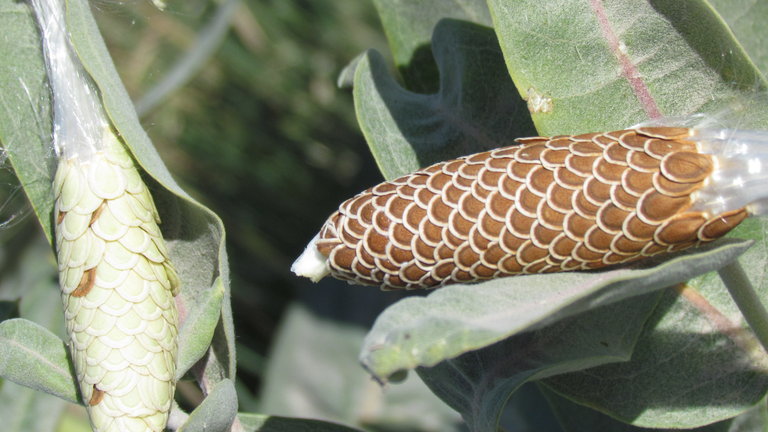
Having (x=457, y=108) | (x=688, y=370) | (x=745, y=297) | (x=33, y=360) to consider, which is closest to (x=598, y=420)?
(x=688, y=370)

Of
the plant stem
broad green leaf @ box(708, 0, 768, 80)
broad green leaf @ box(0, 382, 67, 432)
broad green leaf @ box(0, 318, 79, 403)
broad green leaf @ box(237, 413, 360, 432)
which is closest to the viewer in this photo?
the plant stem

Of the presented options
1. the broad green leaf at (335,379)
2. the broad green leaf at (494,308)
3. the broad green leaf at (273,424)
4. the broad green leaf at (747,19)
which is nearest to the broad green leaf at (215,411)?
the broad green leaf at (273,424)

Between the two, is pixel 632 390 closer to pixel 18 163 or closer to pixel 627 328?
pixel 627 328

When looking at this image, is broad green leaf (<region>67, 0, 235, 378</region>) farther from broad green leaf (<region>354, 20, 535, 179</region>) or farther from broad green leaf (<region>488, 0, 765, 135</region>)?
broad green leaf (<region>488, 0, 765, 135</region>)

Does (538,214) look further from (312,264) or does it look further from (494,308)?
(312,264)

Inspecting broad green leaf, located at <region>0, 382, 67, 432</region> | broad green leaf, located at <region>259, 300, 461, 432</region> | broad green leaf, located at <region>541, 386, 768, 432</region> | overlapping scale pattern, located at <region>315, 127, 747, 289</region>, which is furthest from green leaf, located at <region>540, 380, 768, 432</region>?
broad green leaf, located at <region>0, 382, 67, 432</region>

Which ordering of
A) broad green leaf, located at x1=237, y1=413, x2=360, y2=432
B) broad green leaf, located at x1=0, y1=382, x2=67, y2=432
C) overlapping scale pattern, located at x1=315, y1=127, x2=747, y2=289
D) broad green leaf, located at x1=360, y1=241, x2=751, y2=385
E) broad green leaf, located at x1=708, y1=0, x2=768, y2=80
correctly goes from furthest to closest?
broad green leaf, located at x1=0, y1=382, x2=67, y2=432, broad green leaf, located at x1=708, y1=0, x2=768, y2=80, broad green leaf, located at x1=237, y1=413, x2=360, y2=432, overlapping scale pattern, located at x1=315, y1=127, x2=747, y2=289, broad green leaf, located at x1=360, y1=241, x2=751, y2=385

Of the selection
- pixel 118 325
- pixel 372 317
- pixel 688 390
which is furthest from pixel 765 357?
pixel 372 317

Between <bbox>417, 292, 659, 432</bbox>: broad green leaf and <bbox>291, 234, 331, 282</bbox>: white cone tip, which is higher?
<bbox>291, 234, 331, 282</bbox>: white cone tip
